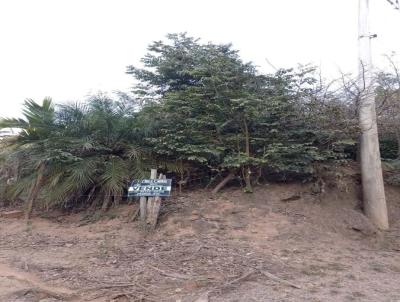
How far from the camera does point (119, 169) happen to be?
8266 millimetres

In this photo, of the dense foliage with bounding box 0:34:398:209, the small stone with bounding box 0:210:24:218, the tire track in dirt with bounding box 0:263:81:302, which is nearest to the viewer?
the tire track in dirt with bounding box 0:263:81:302

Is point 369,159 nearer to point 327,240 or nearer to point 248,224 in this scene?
point 327,240

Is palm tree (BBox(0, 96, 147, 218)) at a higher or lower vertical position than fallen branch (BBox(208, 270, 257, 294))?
higher

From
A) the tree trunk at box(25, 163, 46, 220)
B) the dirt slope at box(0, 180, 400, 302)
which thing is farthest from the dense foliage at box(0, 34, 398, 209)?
the dirt slope at box(0, 180, 400, 302)

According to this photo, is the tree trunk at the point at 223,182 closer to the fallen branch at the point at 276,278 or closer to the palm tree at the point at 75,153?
the palm tree at the point at 75,153

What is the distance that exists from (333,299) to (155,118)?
5.55 m

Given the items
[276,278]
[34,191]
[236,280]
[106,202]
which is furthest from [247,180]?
[34,191]

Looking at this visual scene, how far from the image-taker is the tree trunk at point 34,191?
855cm

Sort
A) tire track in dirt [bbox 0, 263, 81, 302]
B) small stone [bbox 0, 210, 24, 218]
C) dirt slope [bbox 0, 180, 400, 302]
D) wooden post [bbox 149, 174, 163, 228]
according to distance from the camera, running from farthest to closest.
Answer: small stone [bbox 0, 210, 24, 218], wooden post [bbox 149, 174, 163, 228], dirt slope [bbox 0, 180, 400, 302], tire track in dirt [bbox 0, 263, 81, 302]

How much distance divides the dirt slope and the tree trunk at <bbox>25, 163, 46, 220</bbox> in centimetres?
33

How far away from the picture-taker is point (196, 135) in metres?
8.52

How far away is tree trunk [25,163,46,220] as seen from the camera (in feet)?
28.0

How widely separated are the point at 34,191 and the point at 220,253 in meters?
4.63

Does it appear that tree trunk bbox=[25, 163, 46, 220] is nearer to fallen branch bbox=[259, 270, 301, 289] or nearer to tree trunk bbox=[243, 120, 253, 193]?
tree trunk bbox=[243, 120, 253, 193]
